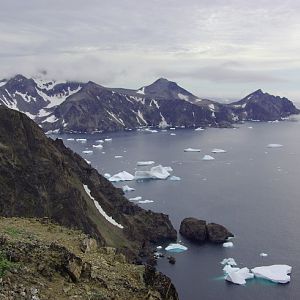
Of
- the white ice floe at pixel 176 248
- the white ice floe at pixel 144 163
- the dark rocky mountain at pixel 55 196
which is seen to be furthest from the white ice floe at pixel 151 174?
the white ice floe at pixel 176 248

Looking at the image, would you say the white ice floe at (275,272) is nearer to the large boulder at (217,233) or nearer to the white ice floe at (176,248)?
the white ice floe at (176,248)

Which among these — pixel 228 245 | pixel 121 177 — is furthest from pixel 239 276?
pixel 121 177

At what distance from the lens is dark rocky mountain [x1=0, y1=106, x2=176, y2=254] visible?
4741cm

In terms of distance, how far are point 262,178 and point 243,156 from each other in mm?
30463

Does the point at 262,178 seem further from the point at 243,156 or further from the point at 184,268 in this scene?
the point at 184,268

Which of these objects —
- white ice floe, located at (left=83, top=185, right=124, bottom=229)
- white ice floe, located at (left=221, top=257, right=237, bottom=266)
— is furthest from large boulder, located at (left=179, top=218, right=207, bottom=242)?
white ice floe, located at (left=221, top=257, right=237, bottom=266)

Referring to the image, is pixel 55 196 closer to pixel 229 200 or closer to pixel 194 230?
pixel 194 230

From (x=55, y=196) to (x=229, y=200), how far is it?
1155 inches

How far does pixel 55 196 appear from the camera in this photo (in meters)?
50.5

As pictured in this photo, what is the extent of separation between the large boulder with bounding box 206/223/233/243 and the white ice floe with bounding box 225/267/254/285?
10.8 metres

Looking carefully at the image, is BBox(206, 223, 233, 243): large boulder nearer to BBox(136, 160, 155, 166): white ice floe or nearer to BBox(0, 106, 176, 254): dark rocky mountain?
BBox(0, 106, 176, 254): dark rocky mountain

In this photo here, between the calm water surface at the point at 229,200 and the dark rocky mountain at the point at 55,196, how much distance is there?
4.89 meters

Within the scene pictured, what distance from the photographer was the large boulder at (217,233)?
52.8 meters

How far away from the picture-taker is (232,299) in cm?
3778
